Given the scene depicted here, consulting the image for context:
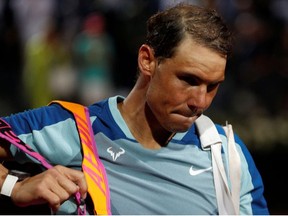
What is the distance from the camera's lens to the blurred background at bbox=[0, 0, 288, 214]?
27.8ft

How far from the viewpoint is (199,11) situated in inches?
107

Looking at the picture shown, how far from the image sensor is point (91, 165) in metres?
2.65

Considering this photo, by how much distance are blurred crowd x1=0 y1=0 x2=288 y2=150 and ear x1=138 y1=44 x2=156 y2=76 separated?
18.1 ft

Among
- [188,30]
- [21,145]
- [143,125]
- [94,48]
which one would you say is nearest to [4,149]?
[21,145]

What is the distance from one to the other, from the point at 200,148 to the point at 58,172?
661mm

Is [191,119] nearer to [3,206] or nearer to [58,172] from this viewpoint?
[58,172]

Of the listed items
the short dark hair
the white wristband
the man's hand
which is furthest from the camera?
the short dark hair

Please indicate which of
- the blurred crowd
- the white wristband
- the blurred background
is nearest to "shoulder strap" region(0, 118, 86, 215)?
the white wristband

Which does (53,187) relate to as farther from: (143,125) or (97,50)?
(97,50)

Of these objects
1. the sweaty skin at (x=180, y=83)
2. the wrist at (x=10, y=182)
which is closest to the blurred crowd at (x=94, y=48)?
the sweaty skin at (x=180, y=83)

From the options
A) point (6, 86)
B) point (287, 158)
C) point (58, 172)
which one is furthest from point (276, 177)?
point (58, 172)

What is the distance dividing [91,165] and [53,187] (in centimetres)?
35

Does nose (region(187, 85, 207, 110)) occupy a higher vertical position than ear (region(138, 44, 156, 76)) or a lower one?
lower

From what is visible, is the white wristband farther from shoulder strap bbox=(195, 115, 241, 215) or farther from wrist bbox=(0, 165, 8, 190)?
shoulder strap bbox=(195, 115, 241, 215)
